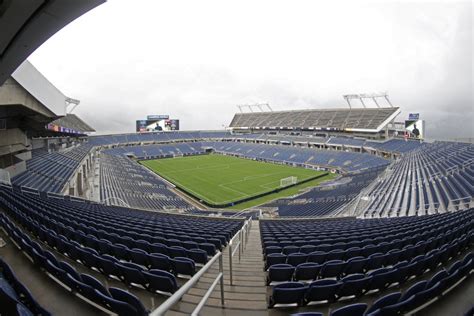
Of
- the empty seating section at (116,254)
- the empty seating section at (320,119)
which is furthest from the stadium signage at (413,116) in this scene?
the empty seating section at (116,254)

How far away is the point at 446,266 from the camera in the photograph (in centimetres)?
518

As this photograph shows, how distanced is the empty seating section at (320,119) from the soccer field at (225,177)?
2287 centimetres

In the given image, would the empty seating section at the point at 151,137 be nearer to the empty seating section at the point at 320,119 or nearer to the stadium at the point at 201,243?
the empty seating section at the point at 320,119

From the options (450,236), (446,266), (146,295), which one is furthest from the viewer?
(450,236)

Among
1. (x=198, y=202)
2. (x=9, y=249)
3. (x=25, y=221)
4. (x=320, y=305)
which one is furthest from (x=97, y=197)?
(x=320, y=305)

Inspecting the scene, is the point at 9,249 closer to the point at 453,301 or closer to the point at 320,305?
the point at 320,305

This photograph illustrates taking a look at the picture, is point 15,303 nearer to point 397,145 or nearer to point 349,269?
point 349,269

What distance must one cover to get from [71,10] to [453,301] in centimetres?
706

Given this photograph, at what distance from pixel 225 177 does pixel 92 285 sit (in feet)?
132

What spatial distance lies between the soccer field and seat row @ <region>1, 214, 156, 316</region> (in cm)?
2556

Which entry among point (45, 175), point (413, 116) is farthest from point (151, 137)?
point (413, 116)

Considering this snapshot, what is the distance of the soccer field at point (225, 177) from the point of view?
112 ft

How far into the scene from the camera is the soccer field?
3416 centimetres

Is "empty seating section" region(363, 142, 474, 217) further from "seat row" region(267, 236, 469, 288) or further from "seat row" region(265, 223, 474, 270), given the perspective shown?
"seat row" region(267, 236, 469, 288)
